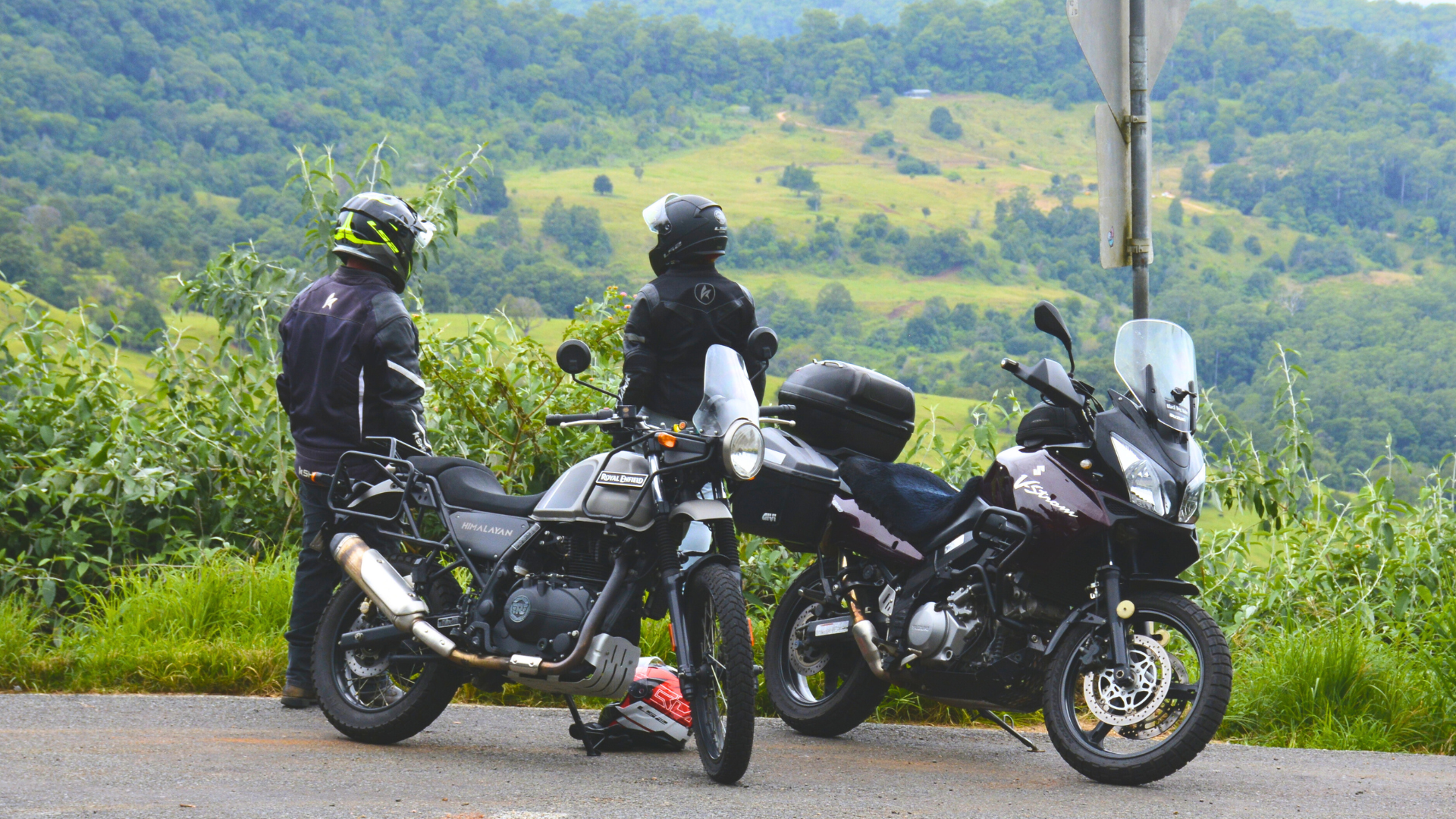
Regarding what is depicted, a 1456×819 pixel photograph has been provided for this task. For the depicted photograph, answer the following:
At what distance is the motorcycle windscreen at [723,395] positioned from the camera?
15.9ft

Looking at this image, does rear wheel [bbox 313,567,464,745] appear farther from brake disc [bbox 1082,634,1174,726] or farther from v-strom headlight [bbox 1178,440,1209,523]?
v-strom headlight [bbox 1178,440,1209,523]

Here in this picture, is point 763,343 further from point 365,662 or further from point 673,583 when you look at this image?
point 365,662

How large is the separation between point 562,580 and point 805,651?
Answer: 4.53 ft

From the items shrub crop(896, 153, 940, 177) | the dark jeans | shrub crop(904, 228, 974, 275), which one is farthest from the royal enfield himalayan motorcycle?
shrub crop(896, 153, 940, 177)

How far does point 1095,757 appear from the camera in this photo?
4777 millimetres

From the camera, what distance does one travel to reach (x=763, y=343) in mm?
5117

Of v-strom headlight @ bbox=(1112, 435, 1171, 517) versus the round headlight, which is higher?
the round headlight

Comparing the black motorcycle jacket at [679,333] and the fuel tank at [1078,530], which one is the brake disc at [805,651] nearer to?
the black motorcycle jacket at [679,333]

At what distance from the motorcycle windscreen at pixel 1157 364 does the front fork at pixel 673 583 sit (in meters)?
1.78

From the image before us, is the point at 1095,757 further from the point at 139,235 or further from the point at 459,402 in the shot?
the point at 139,235

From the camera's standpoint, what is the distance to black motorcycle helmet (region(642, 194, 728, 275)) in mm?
6414

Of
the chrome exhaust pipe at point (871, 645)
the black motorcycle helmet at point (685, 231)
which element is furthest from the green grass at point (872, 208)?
the chrome exhaust pipe at point (871, 645)

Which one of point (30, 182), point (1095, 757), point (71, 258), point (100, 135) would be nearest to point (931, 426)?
point (1095, 757)

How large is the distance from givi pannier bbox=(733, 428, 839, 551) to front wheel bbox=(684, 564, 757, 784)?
3.23 ft
